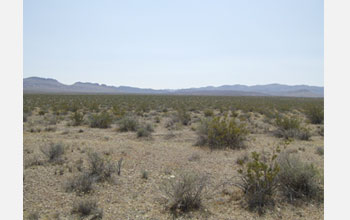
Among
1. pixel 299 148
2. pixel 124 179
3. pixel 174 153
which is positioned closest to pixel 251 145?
pixel 299 148

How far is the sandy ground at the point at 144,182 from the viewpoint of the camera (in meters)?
4.07

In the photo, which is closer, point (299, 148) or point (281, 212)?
point (281, 212)

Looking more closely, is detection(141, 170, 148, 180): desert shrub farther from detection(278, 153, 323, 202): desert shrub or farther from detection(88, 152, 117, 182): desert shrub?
detection(278, 153, 323, 202): desert shrub

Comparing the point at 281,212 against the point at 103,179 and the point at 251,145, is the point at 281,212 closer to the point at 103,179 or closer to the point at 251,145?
the point at 103,179

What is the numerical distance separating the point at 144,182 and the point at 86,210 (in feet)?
5.44

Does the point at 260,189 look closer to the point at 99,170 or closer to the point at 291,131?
the point at 99,170

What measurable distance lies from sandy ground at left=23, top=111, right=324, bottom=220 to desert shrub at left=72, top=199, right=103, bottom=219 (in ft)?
0.33

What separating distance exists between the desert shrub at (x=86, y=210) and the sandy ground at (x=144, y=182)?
10 cm

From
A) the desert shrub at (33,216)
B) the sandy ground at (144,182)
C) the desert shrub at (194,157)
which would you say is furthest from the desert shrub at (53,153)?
the desert shrub at (194,157)

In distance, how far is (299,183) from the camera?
471 cm

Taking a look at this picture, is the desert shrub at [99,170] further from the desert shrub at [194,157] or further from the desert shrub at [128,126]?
the desert shrub at [128,126]

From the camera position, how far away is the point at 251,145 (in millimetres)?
9023

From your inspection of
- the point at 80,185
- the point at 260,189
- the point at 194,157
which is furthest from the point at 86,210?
the point at 194,157

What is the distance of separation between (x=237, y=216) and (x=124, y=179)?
8.95ft
